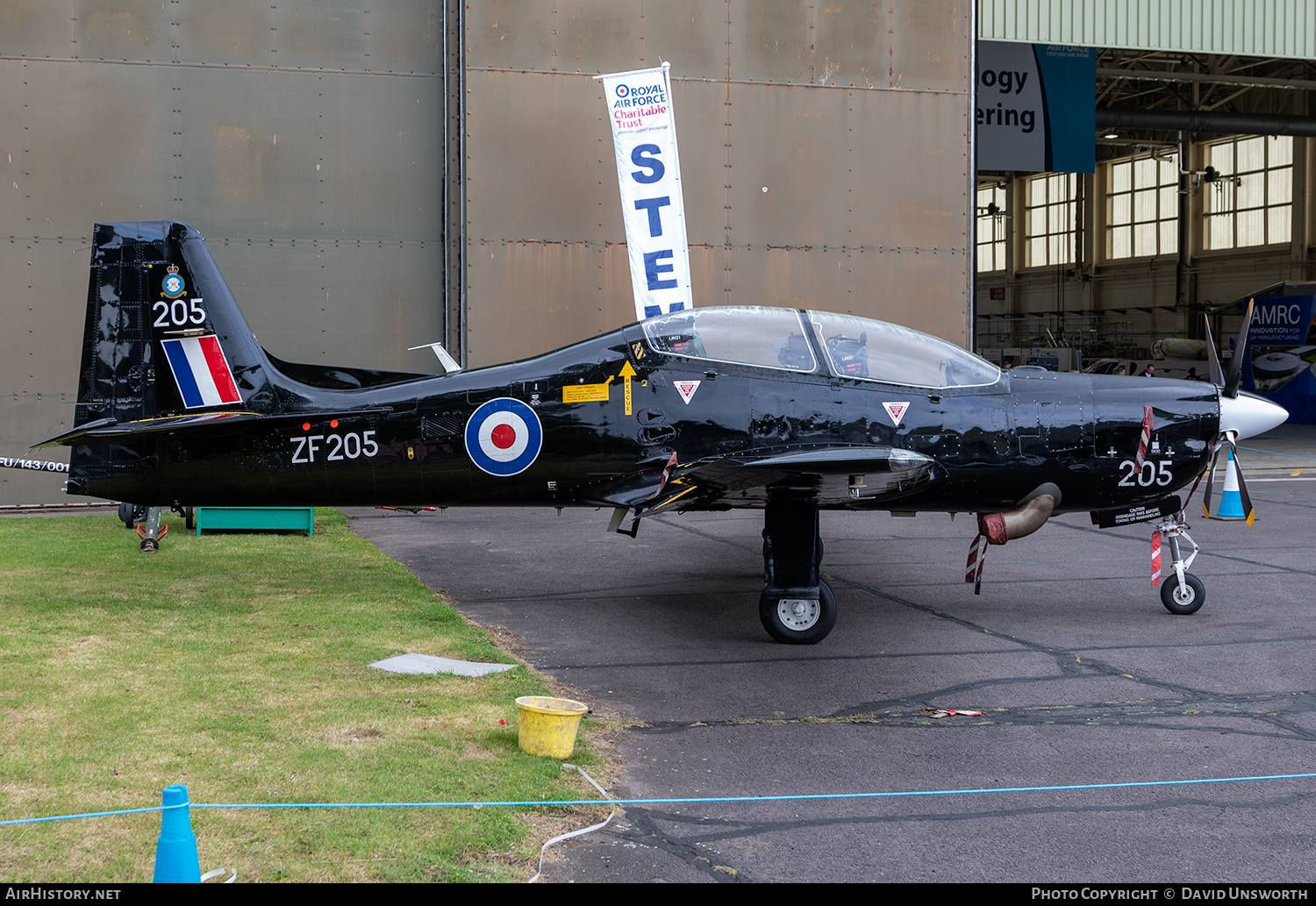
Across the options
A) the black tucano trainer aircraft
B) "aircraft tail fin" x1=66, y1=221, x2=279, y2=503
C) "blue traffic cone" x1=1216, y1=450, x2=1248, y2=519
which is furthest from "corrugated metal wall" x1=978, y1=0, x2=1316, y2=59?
"aircraft tail fin" x1=66, y1=221, x2=279, y2=503

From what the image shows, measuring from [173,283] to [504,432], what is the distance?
2905mm

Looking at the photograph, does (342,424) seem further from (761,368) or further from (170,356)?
(761,368)

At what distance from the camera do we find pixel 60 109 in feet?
47.9

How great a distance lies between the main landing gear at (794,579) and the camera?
808 cm

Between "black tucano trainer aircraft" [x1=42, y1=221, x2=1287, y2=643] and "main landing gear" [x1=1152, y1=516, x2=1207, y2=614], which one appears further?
"main landing gear" [x1=1152, y1=516, x2=1207, y2=614]

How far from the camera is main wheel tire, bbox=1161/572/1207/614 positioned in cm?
909

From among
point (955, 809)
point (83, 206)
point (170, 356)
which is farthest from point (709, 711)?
point (83, 206)

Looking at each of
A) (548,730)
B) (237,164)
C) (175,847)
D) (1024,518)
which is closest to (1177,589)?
(1024,518)

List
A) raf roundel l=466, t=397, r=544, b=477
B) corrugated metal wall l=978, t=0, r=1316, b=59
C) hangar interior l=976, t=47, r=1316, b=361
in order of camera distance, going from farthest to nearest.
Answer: hangar interior l=976, t=47, r=1316, b=361
corrugated metal wall l=978, t=0, r=1316, b=59
raf roundel l=466, t=397, r=544, b=477

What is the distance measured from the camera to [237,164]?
15070mm

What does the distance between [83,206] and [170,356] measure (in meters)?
7.49

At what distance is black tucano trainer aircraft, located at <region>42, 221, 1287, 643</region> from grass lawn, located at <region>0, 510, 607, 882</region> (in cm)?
107

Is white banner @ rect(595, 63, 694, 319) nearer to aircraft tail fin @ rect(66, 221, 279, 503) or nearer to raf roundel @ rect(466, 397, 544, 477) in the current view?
raf roundel @ rect(466, 397, 544, 477)

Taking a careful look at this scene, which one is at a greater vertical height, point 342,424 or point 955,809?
point 342,424
